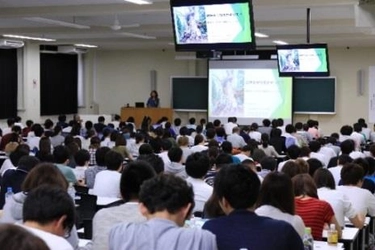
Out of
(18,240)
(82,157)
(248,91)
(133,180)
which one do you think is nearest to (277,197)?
(133,180)

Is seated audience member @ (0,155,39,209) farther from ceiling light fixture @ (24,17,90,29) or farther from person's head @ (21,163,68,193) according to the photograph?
ceiling light fixture @ (24,17,90,29)

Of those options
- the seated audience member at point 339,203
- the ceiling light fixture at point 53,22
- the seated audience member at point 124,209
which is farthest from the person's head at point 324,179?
the ceiling light fixture at point 53,22

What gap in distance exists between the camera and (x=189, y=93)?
784 inches

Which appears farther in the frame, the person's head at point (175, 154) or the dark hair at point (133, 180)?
the person's head at point (175, 154)

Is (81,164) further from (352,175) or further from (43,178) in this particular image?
(43,178)

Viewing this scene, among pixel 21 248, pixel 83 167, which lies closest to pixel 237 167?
pixel 21 248

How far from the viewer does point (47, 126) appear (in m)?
13.0

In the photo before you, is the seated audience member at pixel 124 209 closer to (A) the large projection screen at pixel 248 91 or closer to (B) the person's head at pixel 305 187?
(B) the person's head at pixel 305 187

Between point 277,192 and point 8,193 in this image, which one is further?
point 8,193

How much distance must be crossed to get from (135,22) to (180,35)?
6124 millimetres

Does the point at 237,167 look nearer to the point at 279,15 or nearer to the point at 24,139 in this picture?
the point at 279,15

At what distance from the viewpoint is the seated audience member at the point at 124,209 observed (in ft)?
11.3

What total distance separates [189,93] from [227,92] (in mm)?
1469

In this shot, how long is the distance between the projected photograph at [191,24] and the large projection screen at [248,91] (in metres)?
11.2
